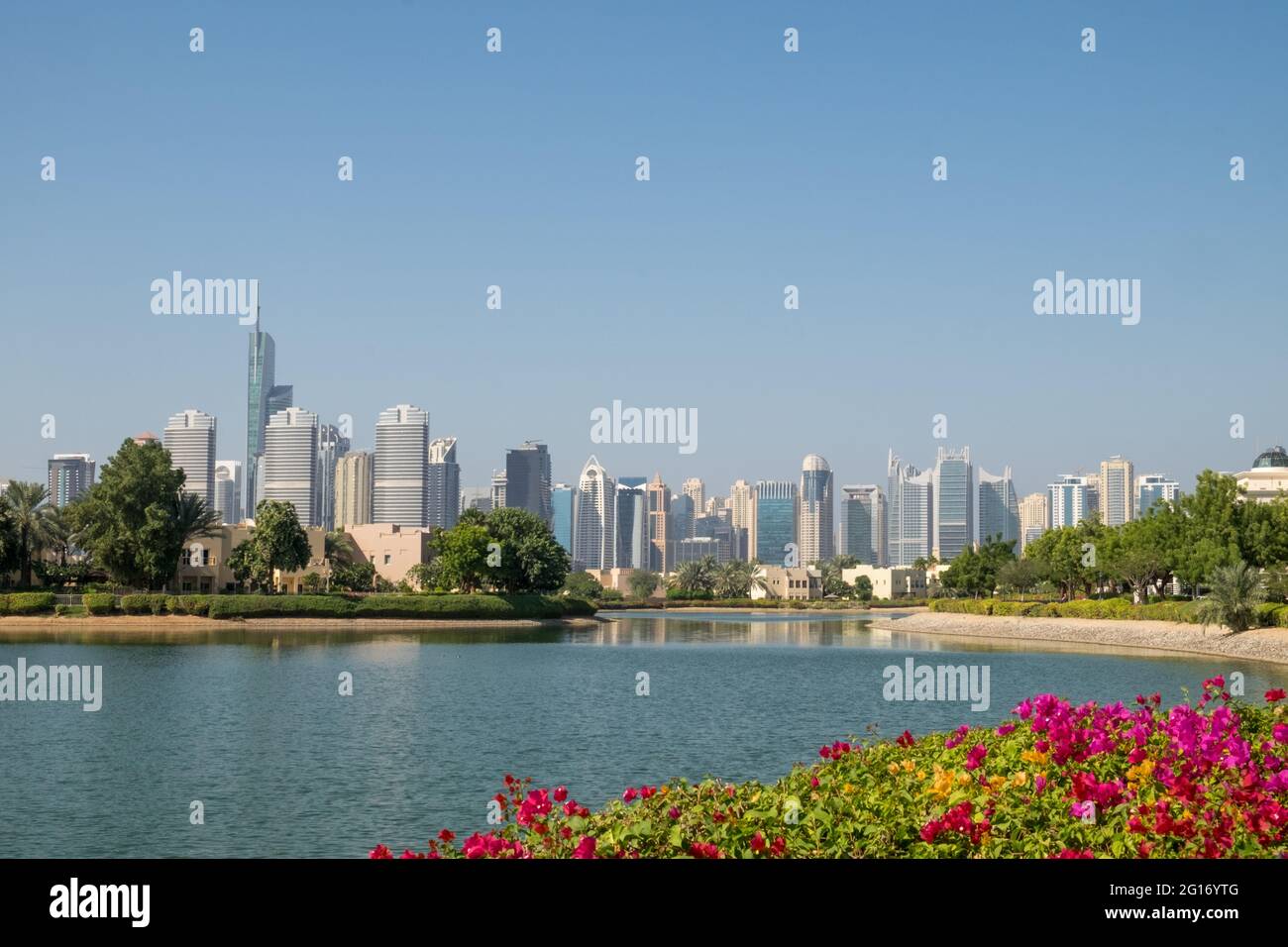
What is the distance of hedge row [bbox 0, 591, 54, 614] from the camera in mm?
76750

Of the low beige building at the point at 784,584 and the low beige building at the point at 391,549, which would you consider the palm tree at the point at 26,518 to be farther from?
the low beige building at the point at 784,584

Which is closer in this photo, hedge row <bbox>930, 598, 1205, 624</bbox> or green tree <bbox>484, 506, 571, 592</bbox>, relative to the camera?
hedge row <bbox>930, 598, 1205, 624</bbox>

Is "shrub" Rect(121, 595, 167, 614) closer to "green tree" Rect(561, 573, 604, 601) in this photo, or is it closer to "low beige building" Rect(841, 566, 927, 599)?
"green tree" Rect(561, 573, 604, 601)

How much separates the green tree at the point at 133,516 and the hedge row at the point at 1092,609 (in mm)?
60328

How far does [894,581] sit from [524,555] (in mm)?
99869

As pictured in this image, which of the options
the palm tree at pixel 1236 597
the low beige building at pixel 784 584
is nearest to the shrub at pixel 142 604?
the palm tree at pixel 1236 597

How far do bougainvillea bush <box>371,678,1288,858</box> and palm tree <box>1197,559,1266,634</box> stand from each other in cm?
5085

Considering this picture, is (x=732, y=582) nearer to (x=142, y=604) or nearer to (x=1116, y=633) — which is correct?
(x=1116, y=633)

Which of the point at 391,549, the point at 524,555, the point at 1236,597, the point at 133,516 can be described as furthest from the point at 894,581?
the point at 1236,597

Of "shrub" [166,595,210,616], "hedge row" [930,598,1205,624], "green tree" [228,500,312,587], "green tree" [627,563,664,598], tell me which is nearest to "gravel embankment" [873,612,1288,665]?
"hedge row" [930,598,1205,624]

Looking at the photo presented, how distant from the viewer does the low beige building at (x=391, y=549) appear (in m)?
134

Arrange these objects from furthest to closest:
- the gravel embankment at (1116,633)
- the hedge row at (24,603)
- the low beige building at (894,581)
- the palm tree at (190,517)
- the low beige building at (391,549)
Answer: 1. the low beige building at (894,581)
2. the low beige building at (391,549)
3. the palm tree at (190,517)
4. the hedge row at (24,603)
5. the gravel embankment at (1116,633)
